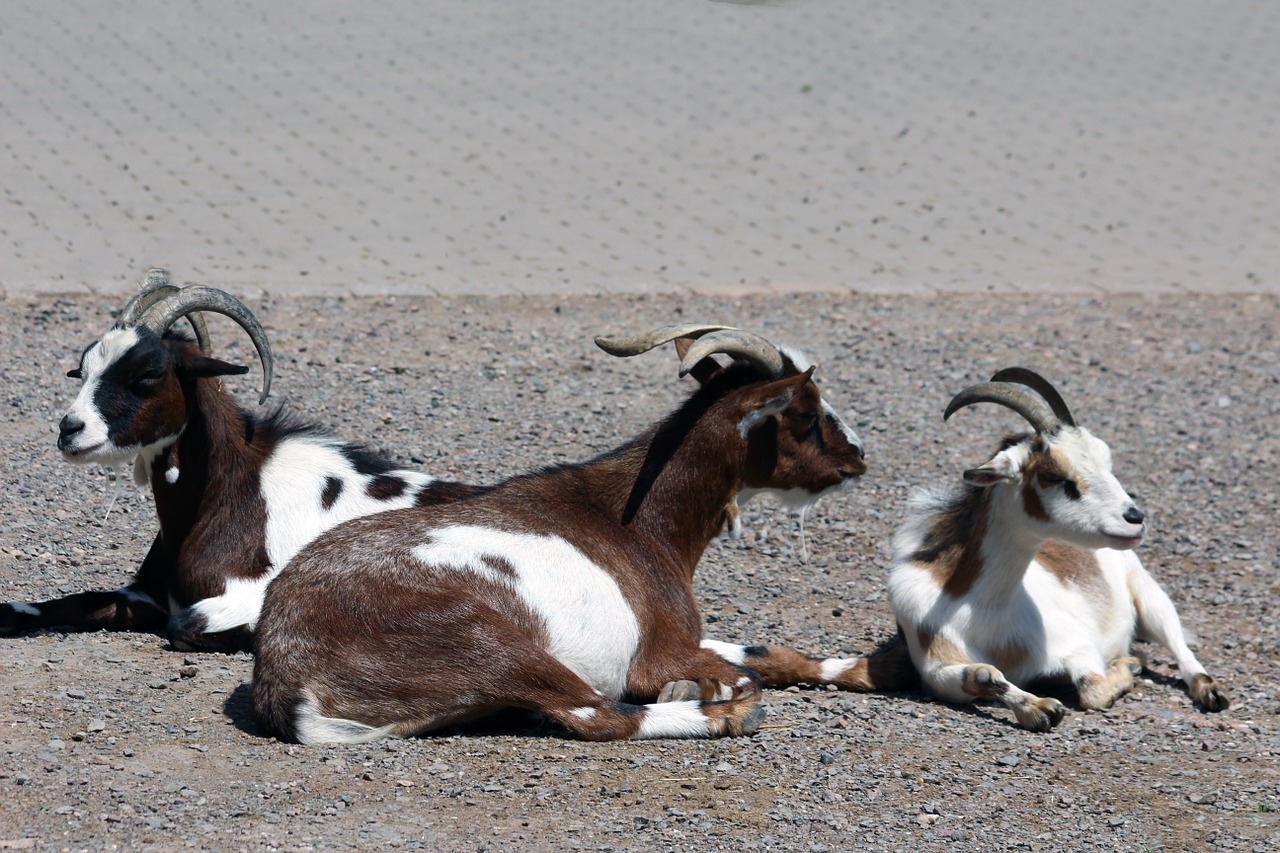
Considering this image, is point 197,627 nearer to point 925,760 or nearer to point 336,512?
point 336,512

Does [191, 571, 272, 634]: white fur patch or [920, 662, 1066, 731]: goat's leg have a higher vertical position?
[191, 571, 272, 634]: white fur patch

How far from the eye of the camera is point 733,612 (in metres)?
8.27

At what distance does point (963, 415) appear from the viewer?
37.3 ft

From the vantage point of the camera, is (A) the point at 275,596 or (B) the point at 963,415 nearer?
(A) the point at 275,596

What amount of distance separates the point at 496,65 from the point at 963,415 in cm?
986

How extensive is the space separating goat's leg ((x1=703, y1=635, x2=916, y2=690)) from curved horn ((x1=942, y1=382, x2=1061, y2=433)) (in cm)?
113

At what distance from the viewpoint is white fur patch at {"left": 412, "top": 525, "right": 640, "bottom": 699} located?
6328 mm

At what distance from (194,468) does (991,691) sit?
3544 mm

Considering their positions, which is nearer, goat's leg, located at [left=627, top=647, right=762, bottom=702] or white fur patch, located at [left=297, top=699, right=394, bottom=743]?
white fur patch, located at [left=297, top=699, right=394, bottom=743]

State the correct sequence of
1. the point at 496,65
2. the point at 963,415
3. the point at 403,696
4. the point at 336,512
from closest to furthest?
1. the point at 403,696
2. the point at 336,512
3. the point at 963,415
4. the point at 496,65

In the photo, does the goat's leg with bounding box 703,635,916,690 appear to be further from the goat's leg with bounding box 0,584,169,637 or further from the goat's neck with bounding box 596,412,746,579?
the goat's leg with bounding box 0,584,169,637

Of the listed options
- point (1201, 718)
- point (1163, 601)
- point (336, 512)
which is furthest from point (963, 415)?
point (336, 512)

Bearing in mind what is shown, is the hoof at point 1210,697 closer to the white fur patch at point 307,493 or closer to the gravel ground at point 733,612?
the gravel ground at point 733,612

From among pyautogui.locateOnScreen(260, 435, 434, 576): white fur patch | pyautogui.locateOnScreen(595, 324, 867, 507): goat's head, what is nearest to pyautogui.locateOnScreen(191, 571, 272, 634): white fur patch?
pyautogui.locateOnScreen(260, 435, 434, 576): white fur patch
